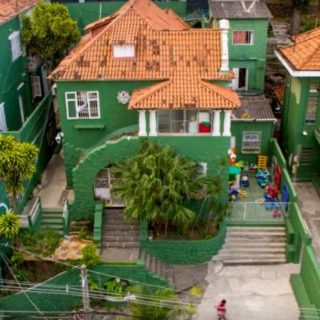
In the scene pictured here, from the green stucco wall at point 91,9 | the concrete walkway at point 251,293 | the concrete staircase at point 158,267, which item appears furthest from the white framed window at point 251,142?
the green stucco wall at point 91,9

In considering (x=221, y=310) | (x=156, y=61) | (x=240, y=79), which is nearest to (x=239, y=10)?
(x=240, y=79)

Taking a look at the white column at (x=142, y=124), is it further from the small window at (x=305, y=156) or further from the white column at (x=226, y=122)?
the small window at (x=305, y=156)

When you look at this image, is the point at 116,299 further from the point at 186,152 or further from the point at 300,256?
the point at 300,256

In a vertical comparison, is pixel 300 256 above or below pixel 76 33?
below

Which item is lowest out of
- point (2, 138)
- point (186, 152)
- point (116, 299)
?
point (116, 299)

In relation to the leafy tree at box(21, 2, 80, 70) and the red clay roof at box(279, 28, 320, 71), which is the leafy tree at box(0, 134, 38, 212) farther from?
the red clay roof at box(279, 28, 320, 71)

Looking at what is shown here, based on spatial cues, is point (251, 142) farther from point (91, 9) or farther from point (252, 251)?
point (91, 9)

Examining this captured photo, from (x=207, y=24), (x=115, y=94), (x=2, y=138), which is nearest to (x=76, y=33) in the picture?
(x=115, y=94)
